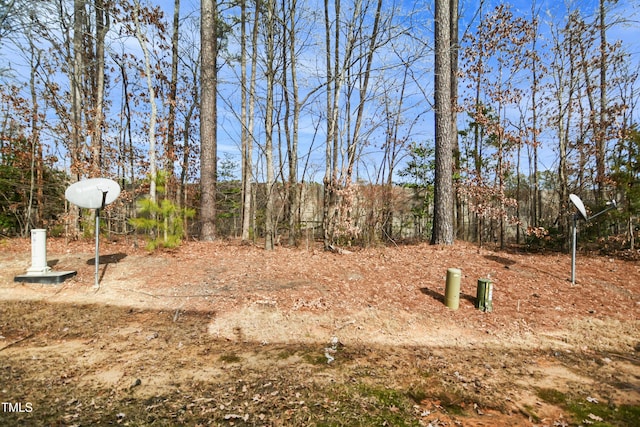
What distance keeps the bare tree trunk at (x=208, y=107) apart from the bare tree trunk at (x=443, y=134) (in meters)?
6.11

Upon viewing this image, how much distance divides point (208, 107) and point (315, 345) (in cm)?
735

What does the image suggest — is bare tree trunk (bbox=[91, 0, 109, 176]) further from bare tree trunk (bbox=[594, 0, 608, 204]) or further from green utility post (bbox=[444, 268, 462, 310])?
bare tree trunk (bbox=[594, 0, 608, 204])

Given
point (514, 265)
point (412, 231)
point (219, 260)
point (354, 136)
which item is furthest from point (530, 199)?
point (219, 260)

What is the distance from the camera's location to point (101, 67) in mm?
→ 9016

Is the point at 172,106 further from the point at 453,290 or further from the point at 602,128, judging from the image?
the point at 602,128

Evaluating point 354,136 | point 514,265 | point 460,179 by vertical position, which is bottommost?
point 514,265

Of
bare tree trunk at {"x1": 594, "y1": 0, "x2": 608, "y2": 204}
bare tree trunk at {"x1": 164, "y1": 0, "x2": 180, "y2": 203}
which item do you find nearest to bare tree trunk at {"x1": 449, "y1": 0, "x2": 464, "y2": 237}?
bare tree trunk at {"x1": 594, "y1": 0, "x2": 608, "y2": 204}

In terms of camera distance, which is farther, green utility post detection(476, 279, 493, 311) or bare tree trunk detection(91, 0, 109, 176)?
bare tree trunk detection(91, 0, 109, 176)

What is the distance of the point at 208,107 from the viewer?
8.41m

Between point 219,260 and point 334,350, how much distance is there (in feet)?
13.4

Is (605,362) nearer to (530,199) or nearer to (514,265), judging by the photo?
(514,265)

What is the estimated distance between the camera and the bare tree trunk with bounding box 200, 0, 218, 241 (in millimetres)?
8352

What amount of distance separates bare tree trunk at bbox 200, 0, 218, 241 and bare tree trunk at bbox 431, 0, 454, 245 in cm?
611

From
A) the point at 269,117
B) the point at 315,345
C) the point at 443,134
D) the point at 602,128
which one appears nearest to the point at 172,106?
the point at 269,117
